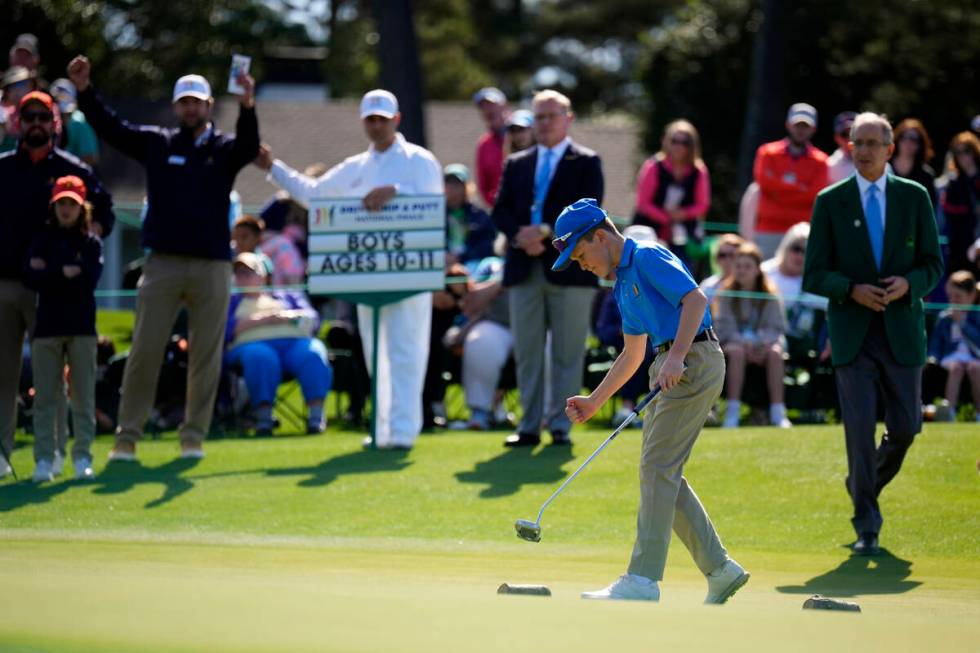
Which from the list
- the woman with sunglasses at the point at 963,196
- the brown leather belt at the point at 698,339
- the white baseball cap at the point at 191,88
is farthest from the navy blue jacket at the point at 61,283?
the woman with sunglasses at the point at 963,196

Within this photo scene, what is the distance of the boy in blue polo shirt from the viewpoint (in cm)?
844

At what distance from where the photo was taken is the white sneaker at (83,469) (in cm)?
1265

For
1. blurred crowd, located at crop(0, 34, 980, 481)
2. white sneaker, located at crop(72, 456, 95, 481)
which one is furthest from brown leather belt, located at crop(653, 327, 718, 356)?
white sneaker, located at crop(72, 456, 95, 481)

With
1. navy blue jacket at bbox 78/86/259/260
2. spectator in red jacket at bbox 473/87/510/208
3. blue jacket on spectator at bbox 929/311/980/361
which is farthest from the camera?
spectator in red jacket at bbox 473/87/510/208

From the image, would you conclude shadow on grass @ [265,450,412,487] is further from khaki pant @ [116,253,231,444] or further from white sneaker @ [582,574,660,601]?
white sneaker @ [582,574,660,601]

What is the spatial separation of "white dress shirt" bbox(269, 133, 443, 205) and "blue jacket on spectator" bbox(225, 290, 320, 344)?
1.59 m

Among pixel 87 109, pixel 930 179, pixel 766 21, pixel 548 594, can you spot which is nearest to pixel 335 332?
pixel 87 109

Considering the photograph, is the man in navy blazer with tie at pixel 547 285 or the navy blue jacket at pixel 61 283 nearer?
the navy blue jacket at pixel 61 283

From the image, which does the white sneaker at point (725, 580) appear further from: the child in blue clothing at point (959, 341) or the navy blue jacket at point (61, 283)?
the child in blue clothing at point (959, 341)

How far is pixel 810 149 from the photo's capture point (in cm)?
1798

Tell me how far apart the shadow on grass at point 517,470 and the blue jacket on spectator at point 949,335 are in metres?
4.10

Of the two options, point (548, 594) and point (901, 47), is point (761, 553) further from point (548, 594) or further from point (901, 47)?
point (901, 47)

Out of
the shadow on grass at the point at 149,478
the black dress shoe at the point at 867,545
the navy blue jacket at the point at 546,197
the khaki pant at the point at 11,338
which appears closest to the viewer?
the black dress shoe at the point at 867,545

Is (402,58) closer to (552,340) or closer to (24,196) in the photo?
(552,340)
